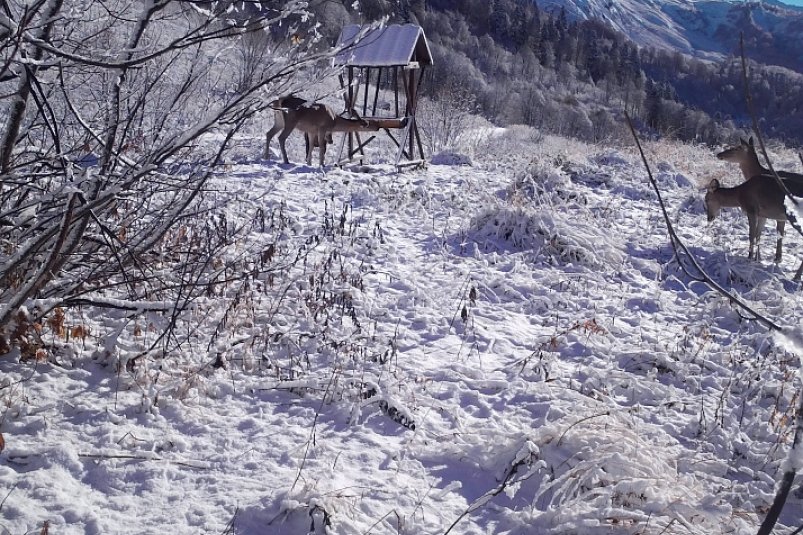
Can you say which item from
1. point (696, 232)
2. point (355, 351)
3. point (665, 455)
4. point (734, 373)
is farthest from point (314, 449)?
point (696, 232)

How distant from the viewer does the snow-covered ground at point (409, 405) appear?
7.82 feet

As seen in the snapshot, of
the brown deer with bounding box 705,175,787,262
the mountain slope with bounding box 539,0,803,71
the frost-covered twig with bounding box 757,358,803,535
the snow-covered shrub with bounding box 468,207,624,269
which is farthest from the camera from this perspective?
the mountain slope with bounding box 539,0,803,71

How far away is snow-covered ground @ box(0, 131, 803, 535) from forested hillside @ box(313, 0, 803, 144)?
36254 millimetres

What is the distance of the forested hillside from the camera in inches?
1916

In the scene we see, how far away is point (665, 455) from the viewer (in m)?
2.96

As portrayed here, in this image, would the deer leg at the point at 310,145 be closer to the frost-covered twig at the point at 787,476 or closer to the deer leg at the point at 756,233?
the deer leg at the point at 756,233

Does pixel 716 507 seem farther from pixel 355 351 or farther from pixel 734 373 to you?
pixel 355 351

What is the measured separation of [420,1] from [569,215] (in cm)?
5896

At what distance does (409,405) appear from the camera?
3275 millimetres

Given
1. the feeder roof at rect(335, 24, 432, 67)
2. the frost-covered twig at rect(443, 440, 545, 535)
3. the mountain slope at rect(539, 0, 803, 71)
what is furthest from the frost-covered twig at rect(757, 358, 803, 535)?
the mountain slope at rect(539, 0, 803, 71)

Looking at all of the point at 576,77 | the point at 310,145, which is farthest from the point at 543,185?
the point at 576,77

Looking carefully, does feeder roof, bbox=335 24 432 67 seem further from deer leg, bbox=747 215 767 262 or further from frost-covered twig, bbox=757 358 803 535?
frost-covered twig, bbox=757 358 803 535

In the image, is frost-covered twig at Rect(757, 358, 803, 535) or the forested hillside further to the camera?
the forested hillside

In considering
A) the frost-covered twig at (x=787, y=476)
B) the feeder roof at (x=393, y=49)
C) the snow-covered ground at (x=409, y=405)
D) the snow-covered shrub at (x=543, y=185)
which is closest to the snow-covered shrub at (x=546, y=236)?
the snow-covered ground at (x=409, y=405)
